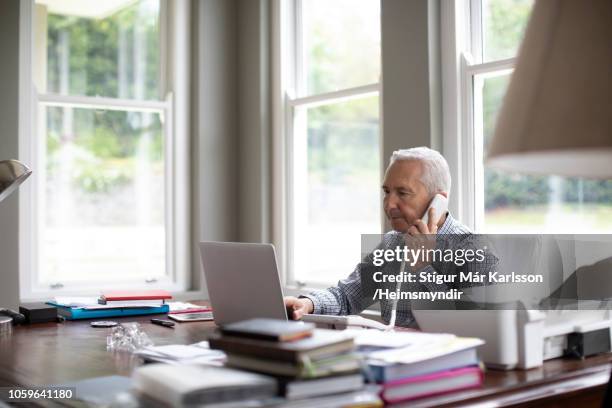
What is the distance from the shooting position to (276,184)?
4652 mm

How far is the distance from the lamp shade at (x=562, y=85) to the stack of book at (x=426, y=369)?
1.67ft

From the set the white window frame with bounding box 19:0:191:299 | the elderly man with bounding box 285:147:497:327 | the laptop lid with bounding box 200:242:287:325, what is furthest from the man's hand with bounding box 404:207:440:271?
the white window frame with bounding box 19:0:191:299

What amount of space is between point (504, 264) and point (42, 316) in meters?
1.73

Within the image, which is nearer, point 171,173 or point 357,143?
point 357,143

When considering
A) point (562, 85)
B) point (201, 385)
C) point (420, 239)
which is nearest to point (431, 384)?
point (201, 385)

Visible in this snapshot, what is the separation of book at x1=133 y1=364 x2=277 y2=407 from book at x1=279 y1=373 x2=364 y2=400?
0.03m

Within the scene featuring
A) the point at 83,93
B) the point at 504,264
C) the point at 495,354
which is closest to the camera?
the point at 495,354

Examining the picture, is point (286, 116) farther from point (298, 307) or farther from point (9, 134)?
point (298, 307)

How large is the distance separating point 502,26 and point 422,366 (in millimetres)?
2264

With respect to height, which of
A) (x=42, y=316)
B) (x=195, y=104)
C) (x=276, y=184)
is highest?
(x=195, y=104)

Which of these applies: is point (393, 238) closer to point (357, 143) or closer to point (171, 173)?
point (357, 143)

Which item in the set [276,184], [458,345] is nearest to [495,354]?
[458,345]

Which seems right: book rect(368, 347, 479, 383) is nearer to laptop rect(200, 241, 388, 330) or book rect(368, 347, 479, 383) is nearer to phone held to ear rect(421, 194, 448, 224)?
laptop rect(200, 241, 388, 330)

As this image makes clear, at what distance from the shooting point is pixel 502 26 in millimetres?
3371
